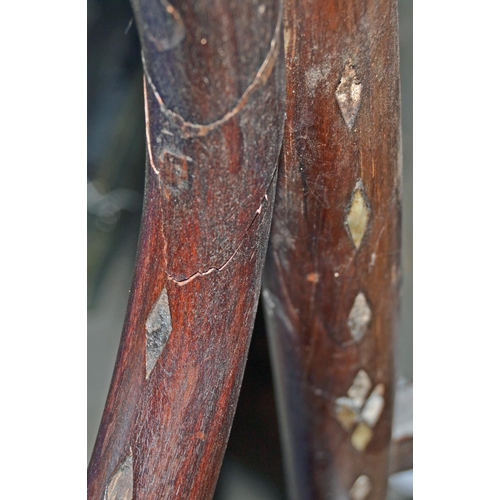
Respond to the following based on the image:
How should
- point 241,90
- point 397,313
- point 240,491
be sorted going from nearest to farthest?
point 241,90
point 397,313
point 240,491

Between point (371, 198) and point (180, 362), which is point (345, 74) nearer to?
point (371, 198)

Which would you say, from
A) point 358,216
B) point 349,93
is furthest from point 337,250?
point 349,93

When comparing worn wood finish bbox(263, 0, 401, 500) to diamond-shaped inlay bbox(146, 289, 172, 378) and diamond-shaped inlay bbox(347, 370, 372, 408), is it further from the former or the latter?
diamond-shaped inlay bbox(146, 289, 172, 378)

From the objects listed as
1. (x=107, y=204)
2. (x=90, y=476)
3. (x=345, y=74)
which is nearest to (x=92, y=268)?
(x=107, y=204)

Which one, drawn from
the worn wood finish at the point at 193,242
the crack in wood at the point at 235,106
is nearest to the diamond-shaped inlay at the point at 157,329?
the worn wood finish at the point at 193,242

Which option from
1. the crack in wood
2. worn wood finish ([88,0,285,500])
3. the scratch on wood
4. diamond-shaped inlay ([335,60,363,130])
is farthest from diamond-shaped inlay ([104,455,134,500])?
diamond-shaped inlay ([335,60,363,130])
